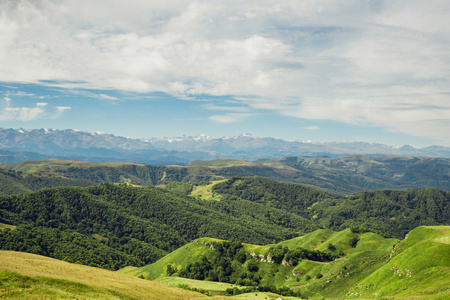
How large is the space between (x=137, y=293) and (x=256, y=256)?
116582 millimetres

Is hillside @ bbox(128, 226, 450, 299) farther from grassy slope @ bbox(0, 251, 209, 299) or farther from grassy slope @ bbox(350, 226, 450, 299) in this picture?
grassy slope @ bbox(0, 251, 209, 299)

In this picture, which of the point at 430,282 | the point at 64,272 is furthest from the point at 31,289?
the point at 430,282

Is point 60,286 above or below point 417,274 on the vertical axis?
above

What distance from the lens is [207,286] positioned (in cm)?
11956

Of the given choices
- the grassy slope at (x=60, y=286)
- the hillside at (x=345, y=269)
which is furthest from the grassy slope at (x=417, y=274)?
the grassy slope at (x=60, y=286)

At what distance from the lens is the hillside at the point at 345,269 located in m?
76.8

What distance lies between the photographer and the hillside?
76812mm

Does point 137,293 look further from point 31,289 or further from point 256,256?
point 256,256

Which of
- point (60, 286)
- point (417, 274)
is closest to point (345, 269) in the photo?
point (417, 274)

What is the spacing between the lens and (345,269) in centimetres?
12331

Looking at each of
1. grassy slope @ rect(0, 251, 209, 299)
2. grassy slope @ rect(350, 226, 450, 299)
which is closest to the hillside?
grassy slope @ rect(350, 226, 450, 299)

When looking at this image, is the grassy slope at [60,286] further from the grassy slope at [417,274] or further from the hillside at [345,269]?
the grassy slope at [417,274]

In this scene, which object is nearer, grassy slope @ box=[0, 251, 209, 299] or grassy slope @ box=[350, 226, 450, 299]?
grassy slope @ box=[0, 251, 209, 299]

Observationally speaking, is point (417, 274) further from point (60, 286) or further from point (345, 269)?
point (60, 286)
